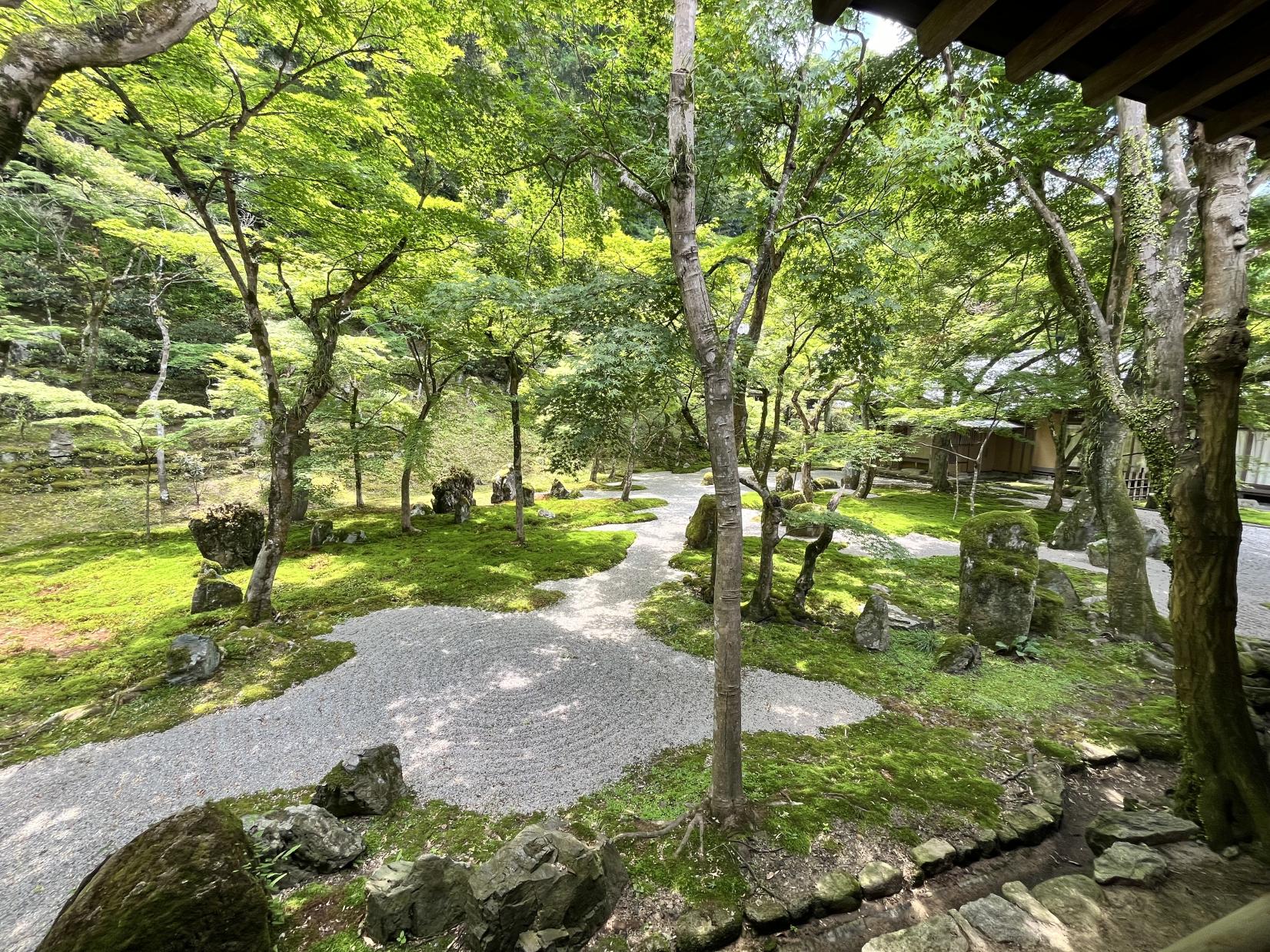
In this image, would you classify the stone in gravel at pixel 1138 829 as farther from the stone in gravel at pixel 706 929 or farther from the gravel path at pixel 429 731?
the stone in gravel at pixel 706 929

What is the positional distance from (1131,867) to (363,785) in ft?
17.3

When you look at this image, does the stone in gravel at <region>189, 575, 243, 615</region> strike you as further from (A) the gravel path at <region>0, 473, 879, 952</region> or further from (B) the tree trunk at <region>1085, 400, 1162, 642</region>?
(B) the tree trunk at <region>1085, 400, 1162, 642</region>

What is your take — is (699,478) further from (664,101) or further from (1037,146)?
(664,101)

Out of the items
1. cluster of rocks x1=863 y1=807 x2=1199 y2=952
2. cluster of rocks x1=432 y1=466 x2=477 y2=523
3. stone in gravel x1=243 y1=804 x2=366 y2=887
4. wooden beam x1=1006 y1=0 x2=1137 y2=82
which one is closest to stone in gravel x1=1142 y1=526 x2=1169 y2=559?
cluster of rocks x1=863 y1=807 x2=1199 y2=952

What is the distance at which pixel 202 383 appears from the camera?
1972 centimetres

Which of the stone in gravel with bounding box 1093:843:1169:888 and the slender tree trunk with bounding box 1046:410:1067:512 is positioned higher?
the slender tree trunk with bounding box 1046:410:1067:512

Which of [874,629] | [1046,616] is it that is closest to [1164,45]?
[874,629]

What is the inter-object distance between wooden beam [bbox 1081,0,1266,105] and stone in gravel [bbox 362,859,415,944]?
484 centimetres

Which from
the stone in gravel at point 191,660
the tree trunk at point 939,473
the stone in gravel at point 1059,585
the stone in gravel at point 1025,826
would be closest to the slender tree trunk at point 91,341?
the stone in gravel at point 191,660

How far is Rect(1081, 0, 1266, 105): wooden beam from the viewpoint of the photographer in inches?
57.4

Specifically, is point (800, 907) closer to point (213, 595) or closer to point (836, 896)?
point (836, 896)

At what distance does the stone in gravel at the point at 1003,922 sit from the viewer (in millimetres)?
2432

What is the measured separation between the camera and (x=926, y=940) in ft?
8.05

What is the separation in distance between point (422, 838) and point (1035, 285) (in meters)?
17.7
